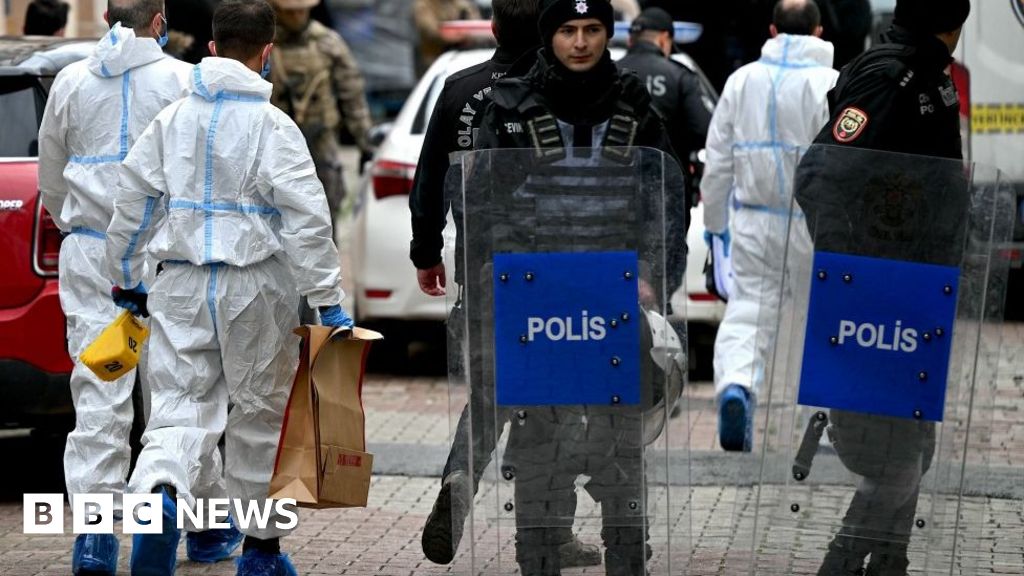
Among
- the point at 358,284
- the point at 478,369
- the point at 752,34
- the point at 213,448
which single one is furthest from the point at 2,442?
the point at 752,34

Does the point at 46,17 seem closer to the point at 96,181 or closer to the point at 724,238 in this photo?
the point at 724,238

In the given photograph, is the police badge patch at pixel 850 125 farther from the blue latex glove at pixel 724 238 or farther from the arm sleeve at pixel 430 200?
the blue latex glove at pixel 724 238

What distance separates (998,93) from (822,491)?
700cm

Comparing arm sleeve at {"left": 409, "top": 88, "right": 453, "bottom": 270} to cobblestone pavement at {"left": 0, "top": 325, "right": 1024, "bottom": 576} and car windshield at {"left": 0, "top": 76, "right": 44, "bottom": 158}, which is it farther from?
car windshield at {"left": 0, "top": 76, "right": 44, "bottom": 158}

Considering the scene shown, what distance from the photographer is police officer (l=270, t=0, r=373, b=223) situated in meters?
13.2

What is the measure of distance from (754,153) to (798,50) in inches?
21.9

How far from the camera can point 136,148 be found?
631 cm

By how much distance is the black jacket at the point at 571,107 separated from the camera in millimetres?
5723

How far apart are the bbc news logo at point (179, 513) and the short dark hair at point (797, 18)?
3.93 metres

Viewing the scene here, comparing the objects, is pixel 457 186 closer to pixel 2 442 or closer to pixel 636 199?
pixel 636 199

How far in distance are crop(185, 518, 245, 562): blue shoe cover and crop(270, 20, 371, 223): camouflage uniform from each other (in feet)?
20.6

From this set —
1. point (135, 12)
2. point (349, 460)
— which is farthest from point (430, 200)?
point (135, 12)

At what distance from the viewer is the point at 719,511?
25.8 ft

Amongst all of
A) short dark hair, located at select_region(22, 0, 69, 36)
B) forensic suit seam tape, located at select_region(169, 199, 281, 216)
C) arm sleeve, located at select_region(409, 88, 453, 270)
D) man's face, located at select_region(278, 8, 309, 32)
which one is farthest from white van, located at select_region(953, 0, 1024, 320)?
forensic suit seam tape, located at select_region(169, 199, 281, 216)
